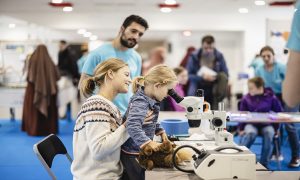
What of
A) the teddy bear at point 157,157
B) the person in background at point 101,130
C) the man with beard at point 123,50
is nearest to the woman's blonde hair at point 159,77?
the person in background at point 101,130

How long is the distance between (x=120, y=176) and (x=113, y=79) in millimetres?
505

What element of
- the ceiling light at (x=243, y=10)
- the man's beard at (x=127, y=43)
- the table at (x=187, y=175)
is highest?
the ceiling light at (x=243, y=10)

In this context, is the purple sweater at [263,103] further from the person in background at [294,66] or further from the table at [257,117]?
the person in background at [294,66]

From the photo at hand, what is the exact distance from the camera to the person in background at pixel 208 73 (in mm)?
5129

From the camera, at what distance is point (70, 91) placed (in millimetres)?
7793

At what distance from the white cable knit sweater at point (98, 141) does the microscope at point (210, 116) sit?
0.46 metres

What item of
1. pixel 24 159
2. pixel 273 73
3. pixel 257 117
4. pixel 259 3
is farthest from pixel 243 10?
pixel 24 159

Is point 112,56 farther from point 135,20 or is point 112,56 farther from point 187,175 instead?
point 187,175

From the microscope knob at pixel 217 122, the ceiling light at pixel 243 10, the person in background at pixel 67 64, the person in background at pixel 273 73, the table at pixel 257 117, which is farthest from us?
the ceiling light at pixel 243 10

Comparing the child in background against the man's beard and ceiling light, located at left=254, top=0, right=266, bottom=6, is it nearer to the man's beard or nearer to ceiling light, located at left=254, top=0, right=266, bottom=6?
the man's beard

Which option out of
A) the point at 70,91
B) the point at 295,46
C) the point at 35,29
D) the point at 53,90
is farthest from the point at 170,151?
the point at 35,29

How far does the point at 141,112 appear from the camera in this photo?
6.57 feet

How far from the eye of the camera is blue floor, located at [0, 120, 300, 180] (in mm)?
4293

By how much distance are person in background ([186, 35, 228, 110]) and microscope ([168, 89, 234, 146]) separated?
2696 millimetres
